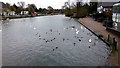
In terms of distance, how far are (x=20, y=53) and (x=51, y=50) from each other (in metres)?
2.60

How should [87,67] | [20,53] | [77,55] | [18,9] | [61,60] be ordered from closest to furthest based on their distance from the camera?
[87,67] → [61,60] → [77,55] → [20,53] → [18,9]

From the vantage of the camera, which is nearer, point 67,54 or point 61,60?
point 61,60

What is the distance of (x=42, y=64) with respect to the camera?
1422cm

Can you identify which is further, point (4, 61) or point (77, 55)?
point (77, 55)

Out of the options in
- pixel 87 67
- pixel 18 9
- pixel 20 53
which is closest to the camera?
pixel 87 67

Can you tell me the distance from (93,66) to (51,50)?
19.9 ft

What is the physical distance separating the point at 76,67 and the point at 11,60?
498 cm

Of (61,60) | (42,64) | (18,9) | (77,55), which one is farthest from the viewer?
(18,9)

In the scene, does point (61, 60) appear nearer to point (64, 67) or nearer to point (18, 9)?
point (64, 67)

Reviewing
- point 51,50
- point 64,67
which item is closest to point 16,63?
point 64,67

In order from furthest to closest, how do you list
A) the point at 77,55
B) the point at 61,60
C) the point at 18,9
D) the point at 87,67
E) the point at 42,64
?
the point at 18,9
the point at 77,55
the point at 61,60
the point at 42,64
the point at 87,67

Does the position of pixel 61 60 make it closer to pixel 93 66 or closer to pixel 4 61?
pixel 93 66

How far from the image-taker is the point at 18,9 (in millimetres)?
124188

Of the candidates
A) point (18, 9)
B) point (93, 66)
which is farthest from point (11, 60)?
point (18, 9)
